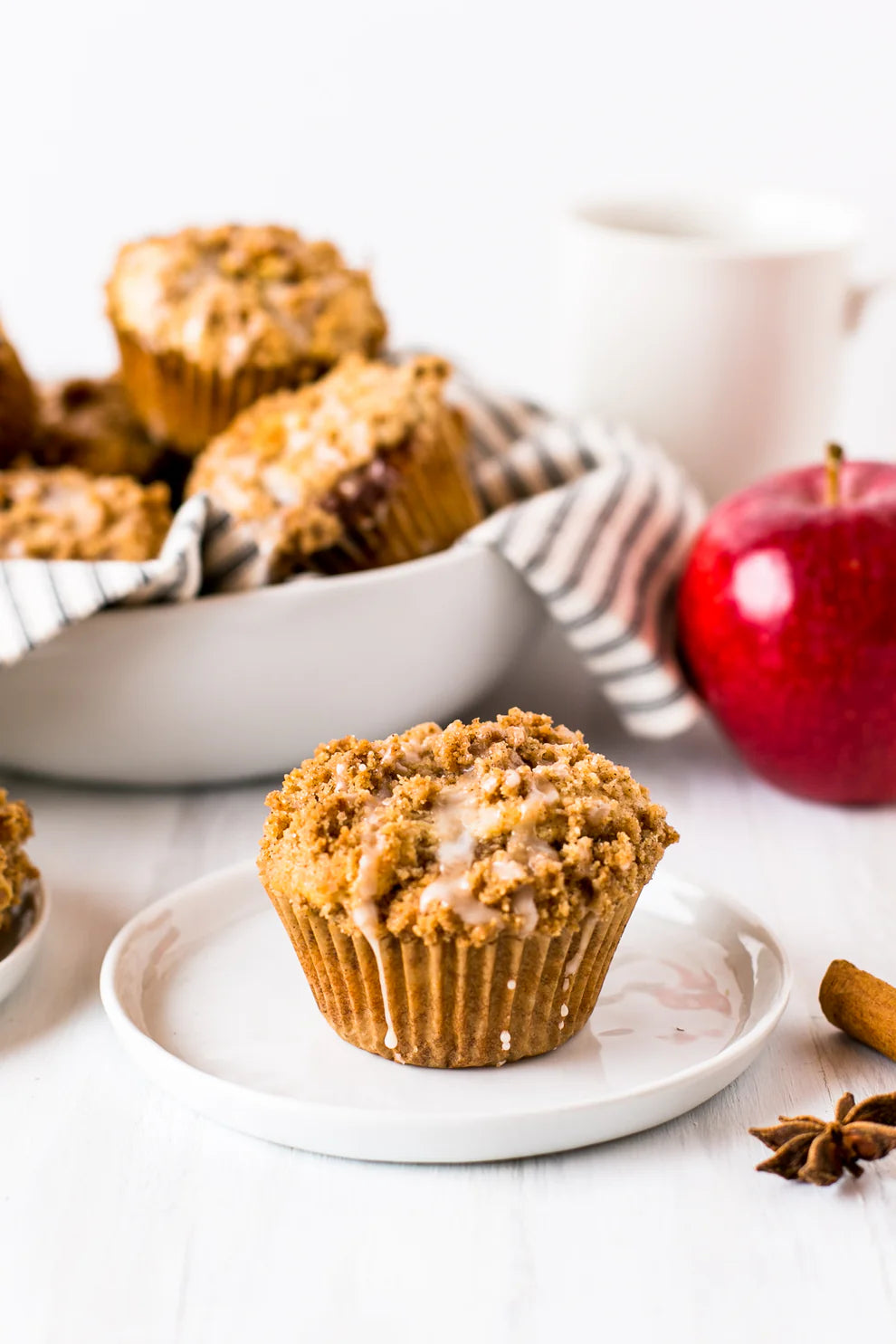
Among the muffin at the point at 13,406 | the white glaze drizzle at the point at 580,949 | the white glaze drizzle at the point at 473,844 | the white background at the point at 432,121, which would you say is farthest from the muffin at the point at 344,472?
the white background at the point at 432,121

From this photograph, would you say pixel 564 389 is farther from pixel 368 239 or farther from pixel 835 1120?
pixel 835 1120

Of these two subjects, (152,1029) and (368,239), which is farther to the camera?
(368,239)

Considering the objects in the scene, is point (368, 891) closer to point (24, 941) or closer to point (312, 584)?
point (24, 941)

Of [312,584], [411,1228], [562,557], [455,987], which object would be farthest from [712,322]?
[411,1228]

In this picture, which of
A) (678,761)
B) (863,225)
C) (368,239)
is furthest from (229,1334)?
(368,239)

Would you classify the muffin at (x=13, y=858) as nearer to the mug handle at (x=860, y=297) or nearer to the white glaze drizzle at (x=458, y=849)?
the white glaze drizzle at (x=458, y=849)

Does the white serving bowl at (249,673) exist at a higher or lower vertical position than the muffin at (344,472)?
lower
